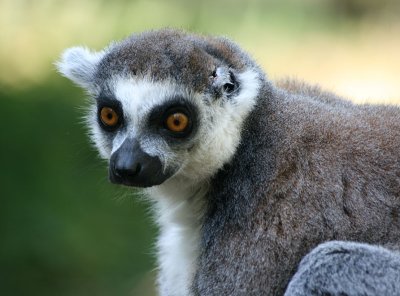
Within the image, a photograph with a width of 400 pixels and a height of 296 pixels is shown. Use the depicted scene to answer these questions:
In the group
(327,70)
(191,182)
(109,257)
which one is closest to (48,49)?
(109,257)

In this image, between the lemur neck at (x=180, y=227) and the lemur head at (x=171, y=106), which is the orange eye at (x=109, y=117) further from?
the lemur neck at (x=180, y=227)

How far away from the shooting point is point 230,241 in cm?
479

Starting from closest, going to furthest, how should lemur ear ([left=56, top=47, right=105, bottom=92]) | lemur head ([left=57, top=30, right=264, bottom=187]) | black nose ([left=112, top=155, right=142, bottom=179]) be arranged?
1. black nose ([left=112, top=155, right=142, bottom=179])
2. lemur head ([left=57, top=30, right=264, bottom=187])
3. lemur ear ([left=56, top=47, right=105, bottom=92])

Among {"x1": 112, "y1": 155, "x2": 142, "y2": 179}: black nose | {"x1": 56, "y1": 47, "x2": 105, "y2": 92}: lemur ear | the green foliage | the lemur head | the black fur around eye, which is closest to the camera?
{"x1": 112, "y1": 155, "x2": 142, "y2": 179}: black nose

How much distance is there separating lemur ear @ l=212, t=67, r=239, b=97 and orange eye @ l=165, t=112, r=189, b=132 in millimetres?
264

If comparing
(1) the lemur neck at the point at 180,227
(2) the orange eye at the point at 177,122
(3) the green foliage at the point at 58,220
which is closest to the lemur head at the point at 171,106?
(2) the orange eye at the point at 177,122

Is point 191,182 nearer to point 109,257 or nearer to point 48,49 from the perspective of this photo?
point 109,257

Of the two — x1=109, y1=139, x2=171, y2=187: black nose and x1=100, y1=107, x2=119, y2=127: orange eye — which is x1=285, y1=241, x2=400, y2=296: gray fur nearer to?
x1=109, y1=139, x2=171, y2=187: black nose

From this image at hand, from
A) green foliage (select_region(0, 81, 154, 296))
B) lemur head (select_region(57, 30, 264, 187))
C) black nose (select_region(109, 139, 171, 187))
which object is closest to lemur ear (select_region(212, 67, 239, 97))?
lemur head (select_region(57, 30, 264, 187))

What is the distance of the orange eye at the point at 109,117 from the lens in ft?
16.2

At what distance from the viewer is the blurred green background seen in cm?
887

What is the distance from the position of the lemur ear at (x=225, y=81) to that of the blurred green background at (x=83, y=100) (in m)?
2.53

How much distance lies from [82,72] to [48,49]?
5.06m

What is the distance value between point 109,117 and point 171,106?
1.44 feet
